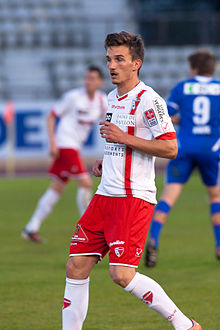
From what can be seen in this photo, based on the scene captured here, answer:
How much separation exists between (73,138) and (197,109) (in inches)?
103

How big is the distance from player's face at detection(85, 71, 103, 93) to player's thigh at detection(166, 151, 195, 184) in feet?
7.51

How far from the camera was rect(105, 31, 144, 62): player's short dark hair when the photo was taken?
4.68 metres

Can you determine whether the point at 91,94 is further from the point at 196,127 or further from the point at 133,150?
the point at 133,150

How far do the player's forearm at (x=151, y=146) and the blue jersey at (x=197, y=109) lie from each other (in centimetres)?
336

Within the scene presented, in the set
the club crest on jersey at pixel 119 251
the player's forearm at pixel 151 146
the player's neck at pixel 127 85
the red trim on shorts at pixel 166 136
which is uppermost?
the player's neck at pixel 127 85

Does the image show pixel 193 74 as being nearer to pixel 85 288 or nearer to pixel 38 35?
pixel 85 288

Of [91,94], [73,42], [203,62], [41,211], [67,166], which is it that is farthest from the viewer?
[73,42]

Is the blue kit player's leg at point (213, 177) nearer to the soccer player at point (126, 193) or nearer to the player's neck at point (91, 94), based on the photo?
the player's neck at point (91, 94)

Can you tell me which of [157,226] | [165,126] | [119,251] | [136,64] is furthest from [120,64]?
→ [157,226]

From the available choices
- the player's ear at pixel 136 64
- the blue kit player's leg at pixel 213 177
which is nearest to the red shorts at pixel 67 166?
the blue kit player's leg at pixel 213 177

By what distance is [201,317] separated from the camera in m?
5.90

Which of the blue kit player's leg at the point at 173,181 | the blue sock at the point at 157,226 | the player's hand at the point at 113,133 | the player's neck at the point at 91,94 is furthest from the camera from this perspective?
the player's neck at the point at 91,94

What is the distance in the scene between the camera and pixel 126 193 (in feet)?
15.6

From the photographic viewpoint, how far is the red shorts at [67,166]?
32.2 ft
